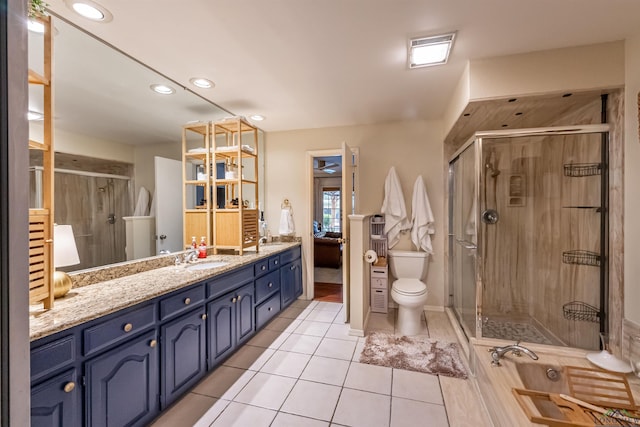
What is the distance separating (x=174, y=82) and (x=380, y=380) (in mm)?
2898

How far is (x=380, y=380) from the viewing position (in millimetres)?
1991

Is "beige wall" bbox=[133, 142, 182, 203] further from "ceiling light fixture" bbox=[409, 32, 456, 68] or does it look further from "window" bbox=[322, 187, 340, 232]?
"window" bbox=[322, 187, 340, 232]

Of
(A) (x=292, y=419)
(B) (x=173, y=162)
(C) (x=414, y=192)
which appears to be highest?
(B) (x=173, y=162)

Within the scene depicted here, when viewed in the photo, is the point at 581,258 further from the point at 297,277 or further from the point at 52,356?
the point at 52,356

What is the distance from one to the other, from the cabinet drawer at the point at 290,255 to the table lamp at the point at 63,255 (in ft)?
6.21

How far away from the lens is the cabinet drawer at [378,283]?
322 cm

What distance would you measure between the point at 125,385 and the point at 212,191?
70.5 inches

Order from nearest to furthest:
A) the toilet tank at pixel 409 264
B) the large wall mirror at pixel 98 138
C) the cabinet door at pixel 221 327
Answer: the large wall mirror at pixel 98 138
the cabinet door at pixel 221 327
the toilet tank at pixel 409 264

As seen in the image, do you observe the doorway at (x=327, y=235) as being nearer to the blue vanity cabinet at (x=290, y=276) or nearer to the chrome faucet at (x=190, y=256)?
the blue vanity cabinet at (x=290, y=276)

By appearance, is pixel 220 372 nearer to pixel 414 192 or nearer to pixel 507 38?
pixel 414 192

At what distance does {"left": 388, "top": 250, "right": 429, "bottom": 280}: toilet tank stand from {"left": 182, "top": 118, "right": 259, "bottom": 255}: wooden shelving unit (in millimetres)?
1694

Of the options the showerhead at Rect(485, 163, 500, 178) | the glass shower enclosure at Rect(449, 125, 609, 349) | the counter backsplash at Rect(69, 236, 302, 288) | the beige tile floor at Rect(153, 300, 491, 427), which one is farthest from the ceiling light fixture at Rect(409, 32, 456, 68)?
the counter backsplash at Rect(69, 236, 302, 288)

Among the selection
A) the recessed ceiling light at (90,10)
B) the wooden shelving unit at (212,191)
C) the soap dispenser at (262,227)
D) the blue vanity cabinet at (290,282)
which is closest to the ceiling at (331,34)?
the recessed ceiling light at (90,10)

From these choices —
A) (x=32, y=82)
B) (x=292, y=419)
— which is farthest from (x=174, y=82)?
(x=292, y=419)
